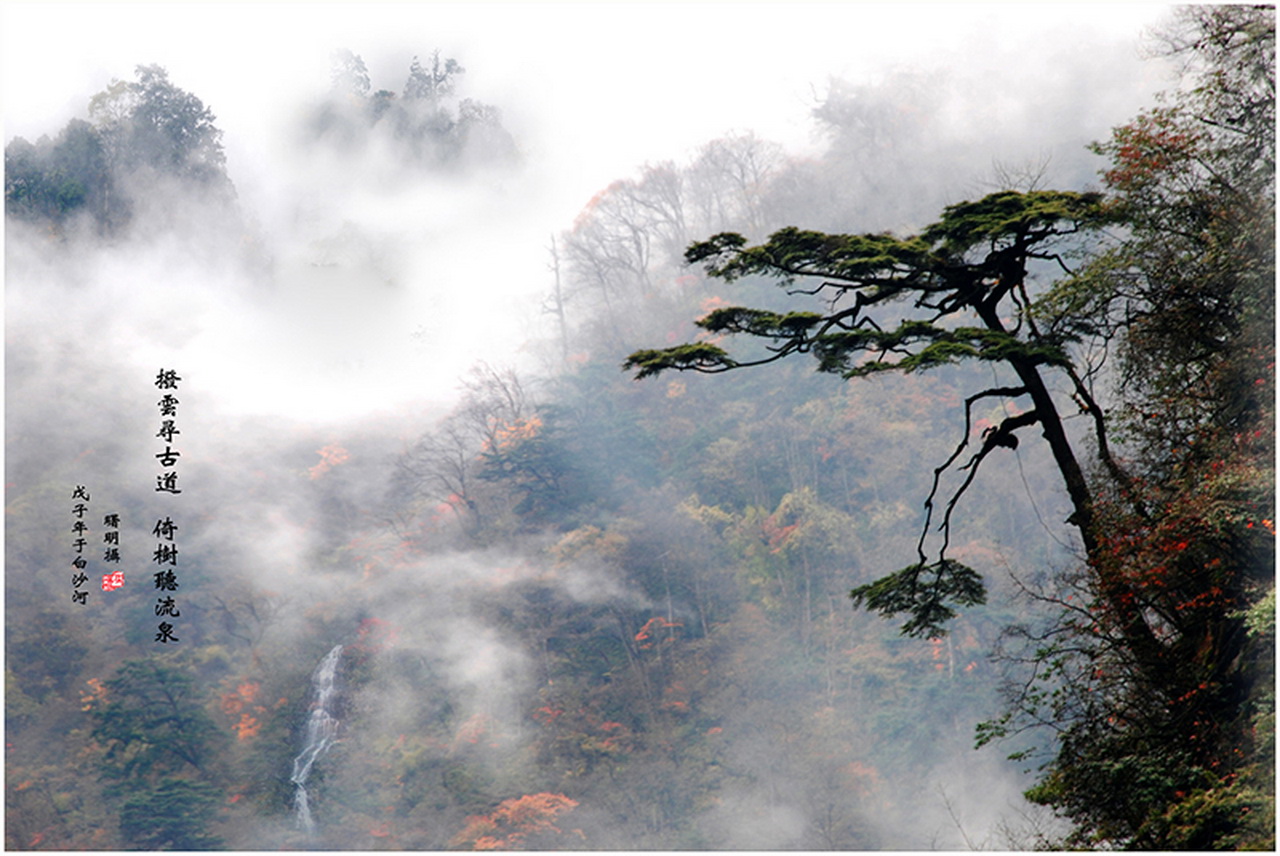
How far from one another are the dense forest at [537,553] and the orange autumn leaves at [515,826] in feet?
0.25

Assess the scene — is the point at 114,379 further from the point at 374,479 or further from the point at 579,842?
the point at 579,842

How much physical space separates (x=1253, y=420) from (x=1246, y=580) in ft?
3.60

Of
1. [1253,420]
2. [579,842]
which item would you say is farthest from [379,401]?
[1253,420]

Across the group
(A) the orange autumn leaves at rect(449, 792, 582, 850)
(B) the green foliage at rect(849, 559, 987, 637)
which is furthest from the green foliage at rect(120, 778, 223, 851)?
(B) the green foliage at rect(849, 559, 987, 637)

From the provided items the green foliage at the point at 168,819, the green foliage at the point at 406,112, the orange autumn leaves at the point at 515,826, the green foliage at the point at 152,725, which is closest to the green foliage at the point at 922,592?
the orange autumn leaves at the point at 515,826

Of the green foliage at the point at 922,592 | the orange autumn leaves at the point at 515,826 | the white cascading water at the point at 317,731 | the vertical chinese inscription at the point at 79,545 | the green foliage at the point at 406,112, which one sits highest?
the green foliage at the point at 406,112

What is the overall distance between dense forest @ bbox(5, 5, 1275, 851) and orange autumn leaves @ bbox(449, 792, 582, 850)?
0.08m

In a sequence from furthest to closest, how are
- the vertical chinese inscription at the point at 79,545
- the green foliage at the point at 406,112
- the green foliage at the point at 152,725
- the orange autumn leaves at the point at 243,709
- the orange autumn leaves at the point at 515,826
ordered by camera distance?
1. the green foliage at the point at 406,112
2. the orange autumn leaves at the point at 243,709
3. the green foliage at the point at 152,725
4. the orange autumn leaves at the point at 515,826
5. the vertical chinese inscription at the point at 79,545

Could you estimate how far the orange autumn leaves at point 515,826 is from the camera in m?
20.8

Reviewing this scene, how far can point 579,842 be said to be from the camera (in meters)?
21.0

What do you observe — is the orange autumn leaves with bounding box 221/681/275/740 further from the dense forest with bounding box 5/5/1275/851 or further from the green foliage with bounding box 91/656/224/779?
the green foliage with bounding box 91/656/224/779

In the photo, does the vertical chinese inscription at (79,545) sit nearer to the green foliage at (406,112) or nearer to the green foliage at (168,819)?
the green foliage at (168,819)

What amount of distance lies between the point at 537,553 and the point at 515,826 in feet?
25.8

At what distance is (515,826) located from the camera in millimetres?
21000
